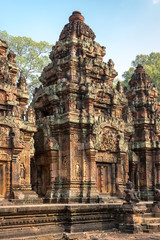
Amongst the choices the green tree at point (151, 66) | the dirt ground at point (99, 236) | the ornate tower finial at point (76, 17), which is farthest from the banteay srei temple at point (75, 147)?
the green tree at point (151, 66)

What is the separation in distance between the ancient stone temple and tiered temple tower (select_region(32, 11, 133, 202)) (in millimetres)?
1575

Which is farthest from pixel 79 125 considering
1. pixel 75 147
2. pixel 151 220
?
pixel 151 220

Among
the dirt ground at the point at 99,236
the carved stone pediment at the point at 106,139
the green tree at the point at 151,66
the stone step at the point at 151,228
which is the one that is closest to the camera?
the dirt ground at the point at 99,236

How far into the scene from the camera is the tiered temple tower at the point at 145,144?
17047 millimetres

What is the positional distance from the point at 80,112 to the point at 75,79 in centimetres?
164

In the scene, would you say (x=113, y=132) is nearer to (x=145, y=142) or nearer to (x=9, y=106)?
(x=145, y=142)

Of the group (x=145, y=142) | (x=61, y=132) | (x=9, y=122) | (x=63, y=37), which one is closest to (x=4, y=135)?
(x=9, y=122)

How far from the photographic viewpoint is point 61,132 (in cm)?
1349

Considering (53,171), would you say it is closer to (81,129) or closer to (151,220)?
(81,129)

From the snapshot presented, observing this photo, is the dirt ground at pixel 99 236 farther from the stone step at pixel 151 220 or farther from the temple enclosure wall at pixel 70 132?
the temple enclosure wall at pixel 70 132

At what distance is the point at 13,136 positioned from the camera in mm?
11258

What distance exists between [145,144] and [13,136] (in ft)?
27.0

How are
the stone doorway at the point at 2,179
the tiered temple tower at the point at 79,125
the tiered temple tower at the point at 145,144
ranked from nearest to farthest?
the stone doorway at the point at 2,179, the tiered temple tower at the point at 79,125, the tiered temple tower at the point at 145,144

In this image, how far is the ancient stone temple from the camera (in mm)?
11094
